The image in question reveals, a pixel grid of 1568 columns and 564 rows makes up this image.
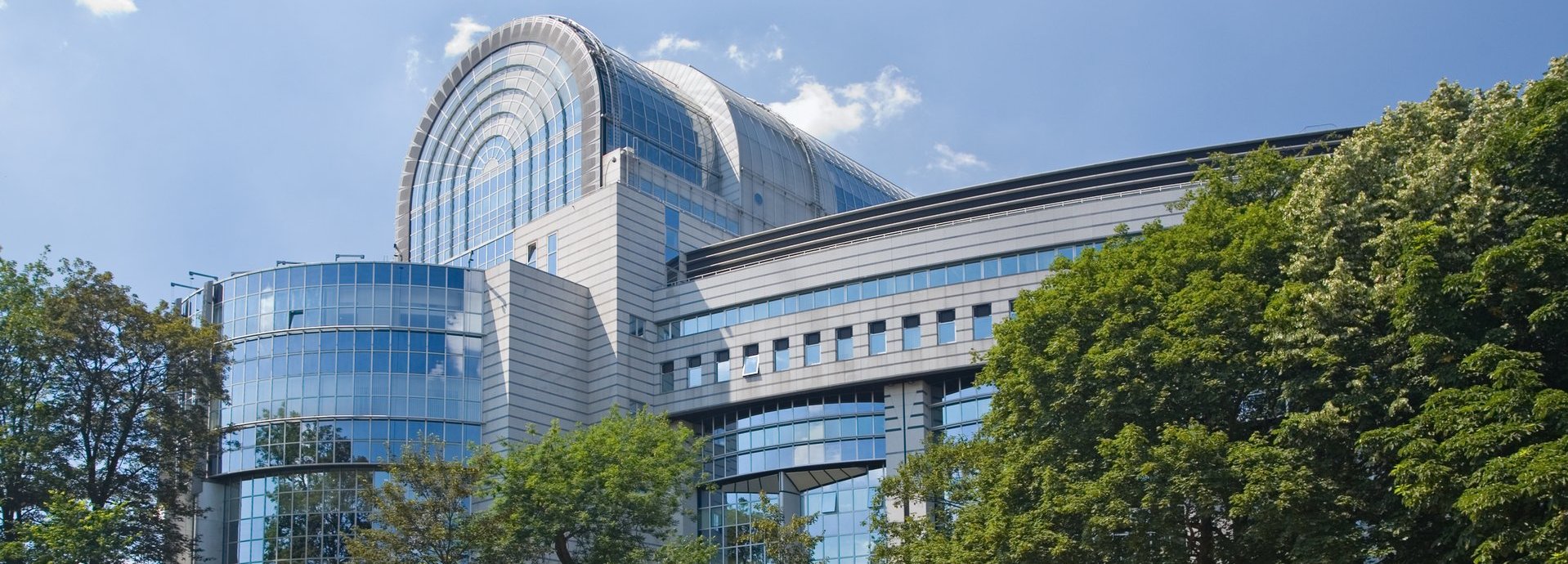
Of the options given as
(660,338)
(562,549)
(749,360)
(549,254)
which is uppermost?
(549,254)

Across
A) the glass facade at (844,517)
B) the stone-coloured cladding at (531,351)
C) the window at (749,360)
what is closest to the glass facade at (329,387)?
the stone-coloured cladding at (531,351)

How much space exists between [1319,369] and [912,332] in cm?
3147

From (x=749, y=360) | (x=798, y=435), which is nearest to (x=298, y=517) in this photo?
(x=749, y=360)

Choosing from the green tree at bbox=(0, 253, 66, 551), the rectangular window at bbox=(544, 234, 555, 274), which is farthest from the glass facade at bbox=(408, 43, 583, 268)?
the green tree at bbox=(0, 253, 66, 551)

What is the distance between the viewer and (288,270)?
221 ft

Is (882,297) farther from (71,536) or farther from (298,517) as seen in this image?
(71,536)

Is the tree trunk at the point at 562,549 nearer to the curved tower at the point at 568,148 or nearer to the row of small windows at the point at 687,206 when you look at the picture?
the row of small windows at the point at 687,206

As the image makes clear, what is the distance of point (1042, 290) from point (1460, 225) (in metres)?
12.4

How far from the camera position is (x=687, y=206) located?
77.8 meters

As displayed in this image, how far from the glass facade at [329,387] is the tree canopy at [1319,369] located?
105ft

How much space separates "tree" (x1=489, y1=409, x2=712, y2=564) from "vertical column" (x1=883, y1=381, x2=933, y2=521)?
14826 millimetres

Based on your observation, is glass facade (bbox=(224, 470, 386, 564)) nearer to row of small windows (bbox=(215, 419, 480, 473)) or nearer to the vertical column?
row of small windows (bbox=(215, 419, 480, 473))

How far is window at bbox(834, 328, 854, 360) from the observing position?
64.0m

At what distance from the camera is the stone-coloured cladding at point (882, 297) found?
6078cm
